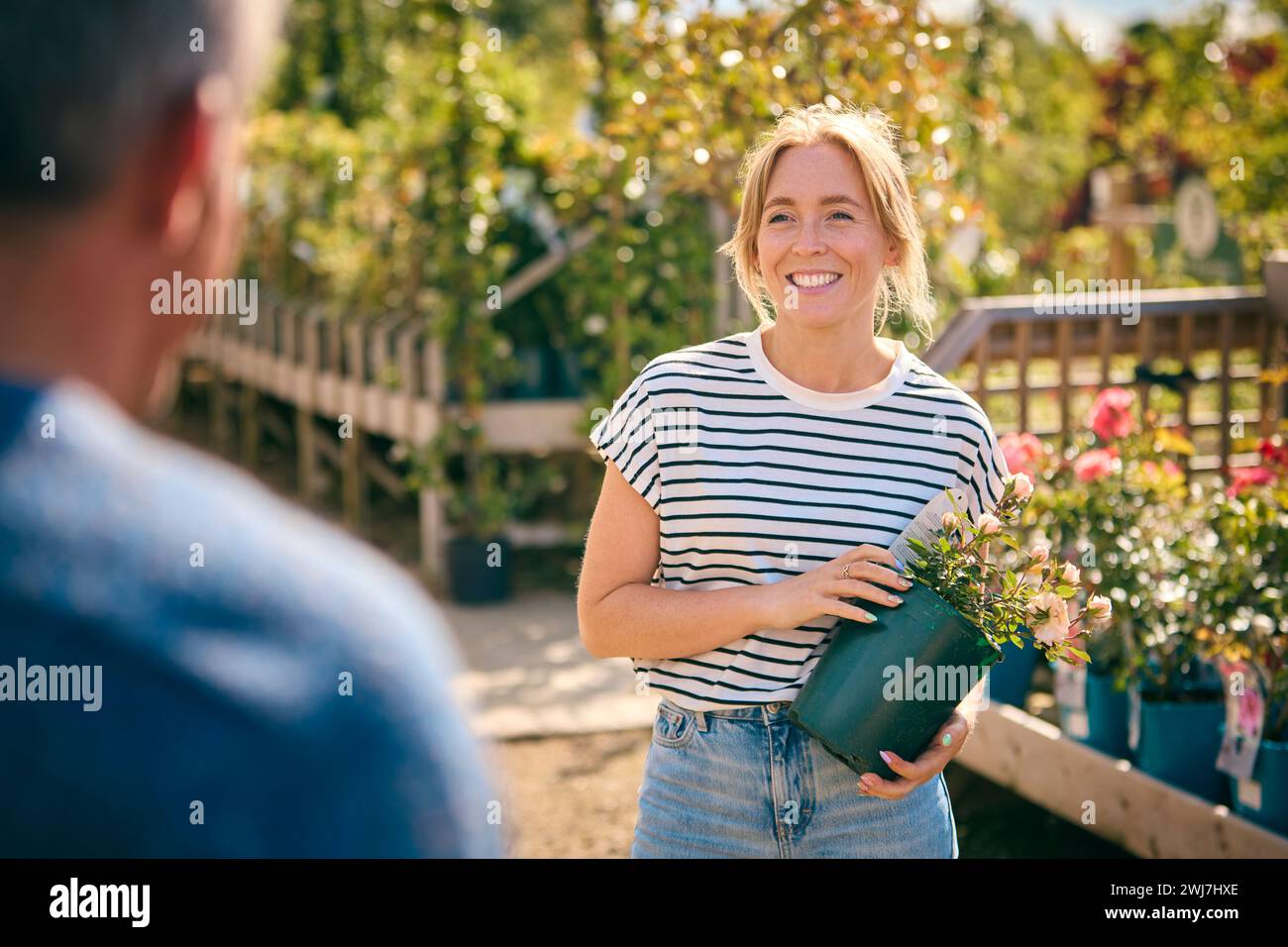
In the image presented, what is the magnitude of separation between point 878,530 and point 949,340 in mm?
2580

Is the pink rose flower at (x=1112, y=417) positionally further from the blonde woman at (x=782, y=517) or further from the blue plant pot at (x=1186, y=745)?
the blonde woman at (x=782, y=517)

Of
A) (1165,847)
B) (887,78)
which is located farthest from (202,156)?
(887,78)

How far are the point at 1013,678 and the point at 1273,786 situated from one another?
Answer: 1.05 m

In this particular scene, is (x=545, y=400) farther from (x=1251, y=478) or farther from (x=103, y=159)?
(x=103, y=159)

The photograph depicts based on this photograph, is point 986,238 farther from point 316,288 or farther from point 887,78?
point 316,288

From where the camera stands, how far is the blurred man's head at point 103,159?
2.16 feet

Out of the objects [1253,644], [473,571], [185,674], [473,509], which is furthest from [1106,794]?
[473,509]

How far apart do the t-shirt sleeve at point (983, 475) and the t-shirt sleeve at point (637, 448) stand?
44cm

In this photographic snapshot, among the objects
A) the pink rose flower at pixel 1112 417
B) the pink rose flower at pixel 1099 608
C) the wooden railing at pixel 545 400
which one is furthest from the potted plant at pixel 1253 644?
the pink rose flower at pixel 1099 608

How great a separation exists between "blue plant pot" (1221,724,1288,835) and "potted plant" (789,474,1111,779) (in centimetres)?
142

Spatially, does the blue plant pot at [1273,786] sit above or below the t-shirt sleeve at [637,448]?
below

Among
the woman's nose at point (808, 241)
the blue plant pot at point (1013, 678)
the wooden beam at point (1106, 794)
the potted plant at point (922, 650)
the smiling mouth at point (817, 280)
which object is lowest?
the wooden beam at point (1106, 794)

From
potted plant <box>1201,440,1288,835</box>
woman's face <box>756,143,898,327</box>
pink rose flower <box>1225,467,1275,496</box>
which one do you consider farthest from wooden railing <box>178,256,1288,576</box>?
woman's face <box>756,143,898,327</box>

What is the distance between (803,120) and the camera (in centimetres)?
209
